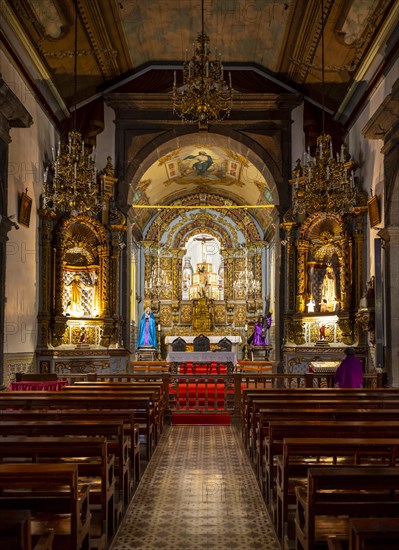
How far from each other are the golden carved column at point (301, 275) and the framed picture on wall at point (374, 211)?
7.81 feet

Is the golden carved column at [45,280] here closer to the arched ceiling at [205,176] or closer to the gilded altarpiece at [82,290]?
the gilded altarpiece at [82,290]

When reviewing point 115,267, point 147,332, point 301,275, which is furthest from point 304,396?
point 147,332

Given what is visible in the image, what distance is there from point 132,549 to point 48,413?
1.79 metres

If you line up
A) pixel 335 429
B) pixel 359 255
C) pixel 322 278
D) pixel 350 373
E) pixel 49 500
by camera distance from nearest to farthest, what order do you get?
pixel 49 500, pixel 335 429, pixel 350 373, pixel 359 255, pixel 322 278

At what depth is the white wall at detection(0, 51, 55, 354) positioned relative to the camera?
11977 millimetres

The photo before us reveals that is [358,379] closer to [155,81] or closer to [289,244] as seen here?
[289,244]

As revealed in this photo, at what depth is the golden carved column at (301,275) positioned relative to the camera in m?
15.7

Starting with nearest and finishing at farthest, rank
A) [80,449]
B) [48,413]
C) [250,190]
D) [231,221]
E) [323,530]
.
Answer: [323,530]
[80,449]
[48,413]
[250,190]
[231,221]

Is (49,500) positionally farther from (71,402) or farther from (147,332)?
(147,332)

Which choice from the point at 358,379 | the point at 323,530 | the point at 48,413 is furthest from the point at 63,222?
the point at 323,530

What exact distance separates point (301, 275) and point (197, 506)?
10475mm

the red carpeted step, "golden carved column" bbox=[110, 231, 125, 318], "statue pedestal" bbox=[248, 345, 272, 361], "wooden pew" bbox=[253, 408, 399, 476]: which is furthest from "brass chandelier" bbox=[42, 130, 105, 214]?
"statue pedestal" bbox=[248, 345, 272, 361]

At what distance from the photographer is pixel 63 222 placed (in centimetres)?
1482

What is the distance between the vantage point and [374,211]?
1317cm
